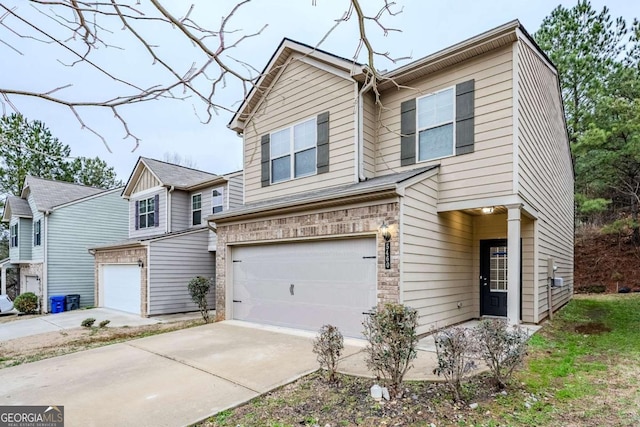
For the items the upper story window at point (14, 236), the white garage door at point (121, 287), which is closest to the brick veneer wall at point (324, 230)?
the white garage door at point (121, 287)

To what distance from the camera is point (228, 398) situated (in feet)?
13.9

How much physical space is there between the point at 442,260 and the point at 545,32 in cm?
1589

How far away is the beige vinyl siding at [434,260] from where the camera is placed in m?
6.52

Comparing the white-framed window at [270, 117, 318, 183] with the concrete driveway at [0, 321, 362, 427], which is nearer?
the concrete driveway at [0, 321, 362, 427]

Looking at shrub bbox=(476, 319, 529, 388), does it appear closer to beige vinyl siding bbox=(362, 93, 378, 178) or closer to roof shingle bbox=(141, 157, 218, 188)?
beige vinyl siding bbox=(362, 93, 378, 178)

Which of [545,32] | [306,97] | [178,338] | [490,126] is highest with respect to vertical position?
[545,32]

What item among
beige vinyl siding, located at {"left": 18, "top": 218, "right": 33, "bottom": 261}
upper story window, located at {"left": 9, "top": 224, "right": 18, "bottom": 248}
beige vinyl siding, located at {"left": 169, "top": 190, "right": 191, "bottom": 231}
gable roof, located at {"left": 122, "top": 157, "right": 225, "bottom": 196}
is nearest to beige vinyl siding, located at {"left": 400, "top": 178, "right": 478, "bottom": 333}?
gable roof, located at {"left": 122, "top": 157, "right": 225, "bottom": 196}

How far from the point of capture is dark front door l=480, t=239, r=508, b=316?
27.8ft

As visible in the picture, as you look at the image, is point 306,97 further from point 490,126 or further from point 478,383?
point 478,383

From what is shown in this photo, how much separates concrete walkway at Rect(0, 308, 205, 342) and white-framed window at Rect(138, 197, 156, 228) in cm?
398

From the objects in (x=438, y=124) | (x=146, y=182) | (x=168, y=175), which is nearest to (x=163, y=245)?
(x=168, y=175)

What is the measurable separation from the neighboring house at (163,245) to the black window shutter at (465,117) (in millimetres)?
8292

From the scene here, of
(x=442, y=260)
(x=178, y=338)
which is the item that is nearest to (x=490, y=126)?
(x=442, y=260)

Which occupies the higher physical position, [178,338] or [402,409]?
[402,409]
